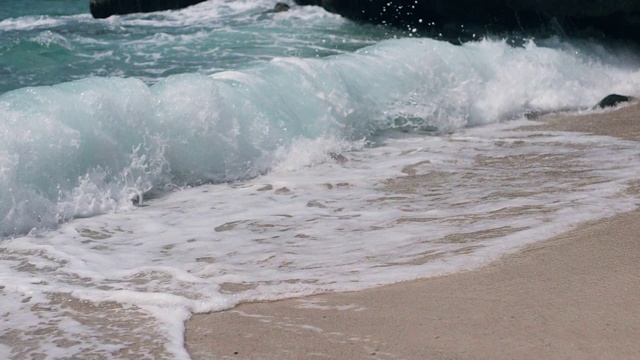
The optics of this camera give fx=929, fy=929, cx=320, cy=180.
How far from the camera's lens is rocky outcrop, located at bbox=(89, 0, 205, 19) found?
17.5 meters

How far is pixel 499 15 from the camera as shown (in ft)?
44.8

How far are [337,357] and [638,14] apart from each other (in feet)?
33.8

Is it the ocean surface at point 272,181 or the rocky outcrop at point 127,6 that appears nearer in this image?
the ocean surface at point 272,181

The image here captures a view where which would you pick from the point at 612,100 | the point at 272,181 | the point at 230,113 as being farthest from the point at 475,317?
the point at 612,100

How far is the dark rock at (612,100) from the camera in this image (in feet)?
31.7

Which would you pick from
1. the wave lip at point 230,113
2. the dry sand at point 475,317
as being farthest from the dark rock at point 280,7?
the dry sand at point 475,317

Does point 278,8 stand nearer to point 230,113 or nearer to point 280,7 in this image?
point 280,7

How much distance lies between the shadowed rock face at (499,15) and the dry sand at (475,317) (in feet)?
28.8

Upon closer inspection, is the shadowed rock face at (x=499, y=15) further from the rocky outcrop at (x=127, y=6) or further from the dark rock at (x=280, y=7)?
the rocky outcrop at (x=127, y=6)

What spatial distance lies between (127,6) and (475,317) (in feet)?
49.3

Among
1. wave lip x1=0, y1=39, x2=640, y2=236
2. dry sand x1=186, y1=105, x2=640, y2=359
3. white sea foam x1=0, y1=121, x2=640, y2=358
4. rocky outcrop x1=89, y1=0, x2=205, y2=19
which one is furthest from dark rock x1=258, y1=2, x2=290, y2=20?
dry sand x1=186, y1=105, x2=640, y2=359

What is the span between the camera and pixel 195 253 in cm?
506

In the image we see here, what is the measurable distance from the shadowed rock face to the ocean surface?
147 centimetres

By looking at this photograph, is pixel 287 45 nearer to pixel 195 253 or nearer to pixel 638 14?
pixel 638 14
